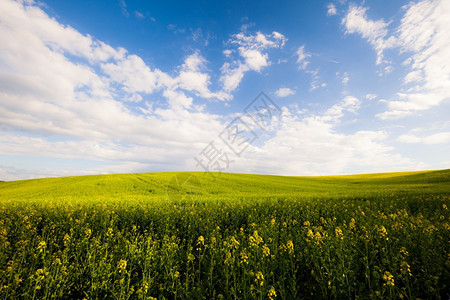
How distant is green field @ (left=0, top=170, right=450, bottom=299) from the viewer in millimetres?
3736

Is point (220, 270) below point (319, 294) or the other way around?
the other way around

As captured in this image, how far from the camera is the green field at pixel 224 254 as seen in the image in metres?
3.74

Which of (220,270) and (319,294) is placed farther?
(220,270)

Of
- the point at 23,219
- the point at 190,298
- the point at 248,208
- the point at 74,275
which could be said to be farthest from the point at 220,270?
the point at 23,219

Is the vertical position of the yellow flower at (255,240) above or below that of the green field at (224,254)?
above

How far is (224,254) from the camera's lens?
16.8 ft

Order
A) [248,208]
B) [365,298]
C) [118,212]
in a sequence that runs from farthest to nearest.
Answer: [248,208] → [118,212] → [365,298]

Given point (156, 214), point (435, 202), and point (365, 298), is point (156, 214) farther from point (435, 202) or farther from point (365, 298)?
point (435, 202)

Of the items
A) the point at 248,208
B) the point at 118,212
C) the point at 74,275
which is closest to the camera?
the point at 74,275

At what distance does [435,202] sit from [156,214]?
17.3 metres

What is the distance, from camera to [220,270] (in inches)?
176

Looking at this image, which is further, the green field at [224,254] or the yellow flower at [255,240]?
the yellow flower at [255,240]

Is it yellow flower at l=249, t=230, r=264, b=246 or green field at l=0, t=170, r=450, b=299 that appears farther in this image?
yellow flower at l=249, t=230, r=264, b=246

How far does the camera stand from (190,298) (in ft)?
12.0
